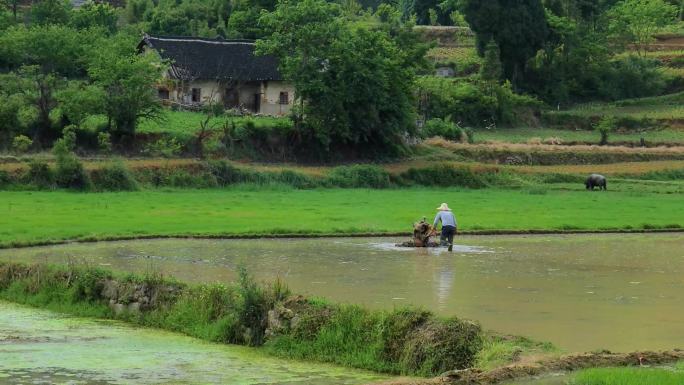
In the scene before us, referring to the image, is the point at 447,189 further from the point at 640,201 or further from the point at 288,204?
the point at 288,204

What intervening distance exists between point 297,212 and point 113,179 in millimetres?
8817

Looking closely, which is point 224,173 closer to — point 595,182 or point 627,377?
point 595,182

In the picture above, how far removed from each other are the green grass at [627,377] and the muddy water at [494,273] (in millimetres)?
2095

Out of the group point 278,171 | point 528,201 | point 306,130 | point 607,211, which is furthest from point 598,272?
point 306,130

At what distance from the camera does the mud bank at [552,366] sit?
503 inches

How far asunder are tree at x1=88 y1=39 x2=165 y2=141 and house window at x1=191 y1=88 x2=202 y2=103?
9879 millimetres

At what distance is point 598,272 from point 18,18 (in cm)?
5416

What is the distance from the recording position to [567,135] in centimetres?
6812

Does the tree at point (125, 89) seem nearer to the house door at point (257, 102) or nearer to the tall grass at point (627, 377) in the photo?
the house door at point (257, 102)

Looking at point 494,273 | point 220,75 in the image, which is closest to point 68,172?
point 220,75

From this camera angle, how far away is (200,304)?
17812 mm

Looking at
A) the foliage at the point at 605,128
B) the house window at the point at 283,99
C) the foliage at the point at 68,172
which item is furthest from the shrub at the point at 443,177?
the foliage at the point at 605,128

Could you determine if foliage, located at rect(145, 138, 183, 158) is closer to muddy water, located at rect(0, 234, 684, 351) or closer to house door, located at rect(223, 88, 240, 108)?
house door, located at rect(223, 88, 240, 108)

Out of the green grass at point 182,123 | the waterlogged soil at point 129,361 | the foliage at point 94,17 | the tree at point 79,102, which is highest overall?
the foliage at point 94,17
